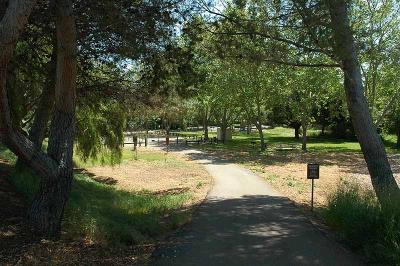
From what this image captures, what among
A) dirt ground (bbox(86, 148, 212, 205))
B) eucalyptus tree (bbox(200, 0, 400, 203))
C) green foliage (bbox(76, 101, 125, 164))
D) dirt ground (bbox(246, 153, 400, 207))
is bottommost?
dirt ground (bbox(86, 148, 212, 205))

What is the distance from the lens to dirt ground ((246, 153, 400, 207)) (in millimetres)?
17828

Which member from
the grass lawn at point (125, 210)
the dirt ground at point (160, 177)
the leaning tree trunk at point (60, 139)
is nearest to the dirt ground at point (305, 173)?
the dirt ground at point (160, 177)

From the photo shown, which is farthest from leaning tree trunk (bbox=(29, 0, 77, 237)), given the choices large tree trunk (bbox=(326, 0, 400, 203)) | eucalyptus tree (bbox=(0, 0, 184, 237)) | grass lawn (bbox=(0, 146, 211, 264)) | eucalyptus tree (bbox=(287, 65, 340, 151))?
eucalyptus tree (bbox=(287, 65, 340, 151))

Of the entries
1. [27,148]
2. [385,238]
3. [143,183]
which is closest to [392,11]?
[143,183]

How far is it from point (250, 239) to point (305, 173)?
15401mm

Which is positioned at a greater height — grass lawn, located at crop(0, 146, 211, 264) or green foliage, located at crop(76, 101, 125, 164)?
green foliage, located at crop(76, 101, 125, 164)

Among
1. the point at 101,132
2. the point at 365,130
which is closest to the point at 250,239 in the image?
the point at 365,130

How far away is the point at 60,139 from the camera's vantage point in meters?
8.88

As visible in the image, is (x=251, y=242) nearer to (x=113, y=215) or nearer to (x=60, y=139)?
(x=113, y=215)

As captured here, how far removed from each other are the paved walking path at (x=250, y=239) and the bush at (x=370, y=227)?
0.33m

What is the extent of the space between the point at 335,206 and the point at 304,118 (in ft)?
95.8

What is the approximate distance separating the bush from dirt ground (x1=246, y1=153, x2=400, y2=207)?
3.42 metres

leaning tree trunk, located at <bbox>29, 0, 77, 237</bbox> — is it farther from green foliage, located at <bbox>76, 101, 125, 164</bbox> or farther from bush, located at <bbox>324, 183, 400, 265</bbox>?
green foliage, located at <bbox>76, 101, 125, 164</bbox>

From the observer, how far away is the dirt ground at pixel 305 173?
17828 millimetres
